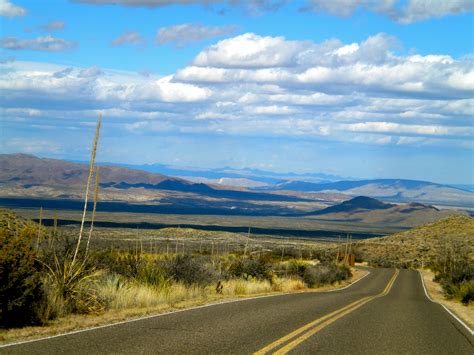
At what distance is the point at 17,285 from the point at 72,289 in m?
1.97

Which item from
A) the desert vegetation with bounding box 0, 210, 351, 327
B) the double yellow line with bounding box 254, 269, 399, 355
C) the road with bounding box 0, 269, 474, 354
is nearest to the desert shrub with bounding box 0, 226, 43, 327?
the desert vegetation with bounding box 0, 210, 351, 327

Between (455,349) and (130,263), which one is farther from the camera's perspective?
(130,263)

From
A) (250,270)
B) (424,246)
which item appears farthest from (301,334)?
(424,246)

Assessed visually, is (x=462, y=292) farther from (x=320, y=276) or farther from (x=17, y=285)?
(x=17, y=285)

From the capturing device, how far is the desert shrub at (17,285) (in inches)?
461

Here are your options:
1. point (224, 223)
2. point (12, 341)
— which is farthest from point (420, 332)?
point (224, 223)

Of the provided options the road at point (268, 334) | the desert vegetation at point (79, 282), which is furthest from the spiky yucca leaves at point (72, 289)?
the road at point (268, 334)

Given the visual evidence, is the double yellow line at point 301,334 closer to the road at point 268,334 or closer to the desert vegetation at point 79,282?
the road at point 268,334

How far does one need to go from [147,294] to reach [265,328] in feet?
16.2

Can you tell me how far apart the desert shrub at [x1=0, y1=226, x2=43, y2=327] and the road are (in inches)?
69.7

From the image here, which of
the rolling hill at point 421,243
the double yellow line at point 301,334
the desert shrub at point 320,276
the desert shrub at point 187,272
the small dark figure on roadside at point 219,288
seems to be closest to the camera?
the double yellow line at point 301,334

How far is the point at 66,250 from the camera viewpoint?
15.2 m

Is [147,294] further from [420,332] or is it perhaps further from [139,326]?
[420,332]

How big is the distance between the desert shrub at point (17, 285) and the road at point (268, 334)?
1771mm
